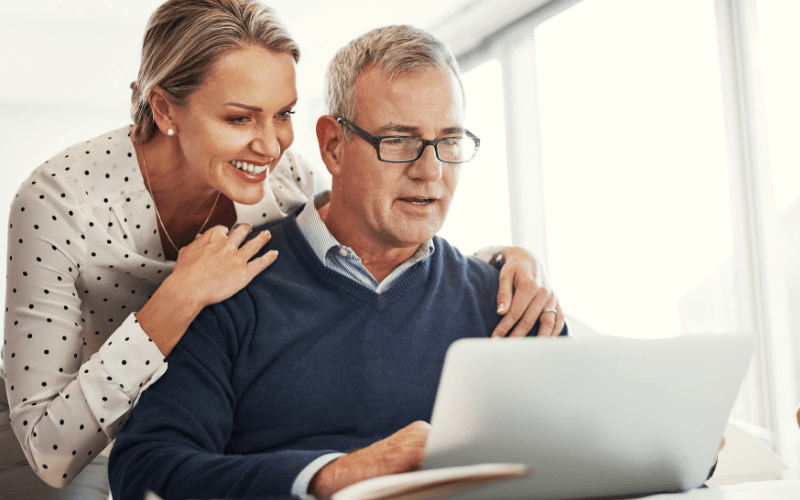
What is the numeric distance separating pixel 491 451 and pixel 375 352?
0.54 metres

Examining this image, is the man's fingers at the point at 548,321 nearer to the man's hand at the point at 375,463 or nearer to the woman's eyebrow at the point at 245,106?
the man's hand at the point at 375,463

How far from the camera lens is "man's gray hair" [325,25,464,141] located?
1216 mm

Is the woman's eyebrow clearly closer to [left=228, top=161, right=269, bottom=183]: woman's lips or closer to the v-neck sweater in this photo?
[left=228, top=161, right=269, bottom=183]: woman's lips

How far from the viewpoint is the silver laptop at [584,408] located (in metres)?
0.63

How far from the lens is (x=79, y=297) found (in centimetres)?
134

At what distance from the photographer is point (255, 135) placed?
4.21ft

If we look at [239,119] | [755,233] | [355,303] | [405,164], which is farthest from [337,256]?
[755,233]

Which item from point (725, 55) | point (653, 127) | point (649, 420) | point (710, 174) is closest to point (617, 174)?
point (653, 127)

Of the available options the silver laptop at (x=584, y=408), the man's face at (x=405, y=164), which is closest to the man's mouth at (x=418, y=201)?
the man's face at (x=405, y=164)

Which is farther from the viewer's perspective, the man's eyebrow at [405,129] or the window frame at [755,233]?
the window frame at [755,233]

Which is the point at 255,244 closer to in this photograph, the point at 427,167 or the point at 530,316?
the point at 427,167

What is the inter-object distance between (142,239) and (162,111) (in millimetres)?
268

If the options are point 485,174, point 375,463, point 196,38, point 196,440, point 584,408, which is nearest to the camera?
point 584,408

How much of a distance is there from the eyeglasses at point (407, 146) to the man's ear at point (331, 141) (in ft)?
0.17
